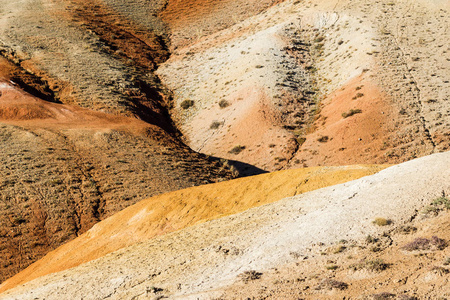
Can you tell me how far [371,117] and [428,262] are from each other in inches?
1076

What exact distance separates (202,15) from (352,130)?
3777 cm

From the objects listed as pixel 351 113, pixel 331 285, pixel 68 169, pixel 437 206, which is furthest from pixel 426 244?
pixel 351 113

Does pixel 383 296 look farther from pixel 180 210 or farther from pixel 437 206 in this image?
pixel 180 210

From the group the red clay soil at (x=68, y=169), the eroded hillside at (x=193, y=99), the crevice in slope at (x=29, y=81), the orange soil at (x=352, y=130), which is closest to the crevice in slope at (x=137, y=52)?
the eroded hillside at (x=193, y=99)

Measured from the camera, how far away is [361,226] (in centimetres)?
1253

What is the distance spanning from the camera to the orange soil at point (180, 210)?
62.0 feet

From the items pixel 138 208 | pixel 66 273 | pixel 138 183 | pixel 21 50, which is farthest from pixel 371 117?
pixel 21 50

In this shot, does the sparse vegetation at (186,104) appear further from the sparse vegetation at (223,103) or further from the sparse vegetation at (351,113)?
the sparse vegetation at (351,113)

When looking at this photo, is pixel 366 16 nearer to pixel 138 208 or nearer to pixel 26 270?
pixel 138 208

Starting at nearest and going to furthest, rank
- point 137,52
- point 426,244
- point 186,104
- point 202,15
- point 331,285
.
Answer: point 331,285
point 426,244
point 186,104
point 137,52
point 202,15

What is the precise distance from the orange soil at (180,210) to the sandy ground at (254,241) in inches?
94.3

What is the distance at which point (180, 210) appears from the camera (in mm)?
20281

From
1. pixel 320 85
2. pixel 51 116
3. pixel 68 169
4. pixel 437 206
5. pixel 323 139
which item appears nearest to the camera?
pixel 437 206

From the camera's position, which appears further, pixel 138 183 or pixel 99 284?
pixel 138 183
